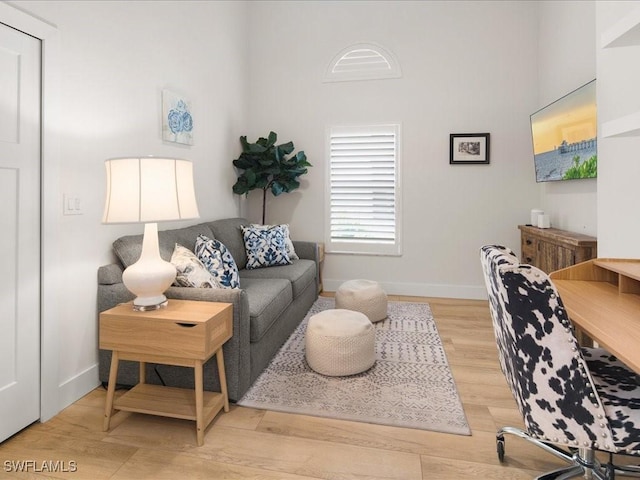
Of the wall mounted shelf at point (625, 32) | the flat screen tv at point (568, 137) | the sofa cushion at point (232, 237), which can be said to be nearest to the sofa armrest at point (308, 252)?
the sofa cushion at point (232, 237)

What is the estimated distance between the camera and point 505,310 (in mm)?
1247

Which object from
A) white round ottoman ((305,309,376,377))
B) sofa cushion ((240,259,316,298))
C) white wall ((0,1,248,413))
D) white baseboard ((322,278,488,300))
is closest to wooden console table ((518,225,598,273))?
white baseboard ((322,278,488,300))

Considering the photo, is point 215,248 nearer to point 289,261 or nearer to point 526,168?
point 289,261

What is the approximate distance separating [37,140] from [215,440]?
177 centimetres

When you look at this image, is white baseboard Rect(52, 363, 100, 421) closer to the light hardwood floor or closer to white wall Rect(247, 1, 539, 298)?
the light hardwood floor

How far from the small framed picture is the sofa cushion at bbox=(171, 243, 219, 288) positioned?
315cm

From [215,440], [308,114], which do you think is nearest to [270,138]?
[308,114]

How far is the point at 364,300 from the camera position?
3.42 m

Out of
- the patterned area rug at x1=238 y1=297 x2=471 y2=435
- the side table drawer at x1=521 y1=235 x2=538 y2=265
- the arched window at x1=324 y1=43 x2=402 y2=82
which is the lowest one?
the patterned area rug at x1=238 y1=297 x2=471 y2=435

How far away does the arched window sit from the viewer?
442 centimetres

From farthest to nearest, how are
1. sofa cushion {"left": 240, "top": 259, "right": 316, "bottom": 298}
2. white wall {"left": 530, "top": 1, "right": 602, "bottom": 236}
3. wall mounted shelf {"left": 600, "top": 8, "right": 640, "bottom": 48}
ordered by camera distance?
sofa cushion {"left": 240, "top": 259, "right": 316, "bottom": 298} → white wall {"left": 530, "top": 1, "right": 602, "bottom": 236} → wall mounted shelf {"left": 600, "top": 8, "right": 640, "bottom": 48}

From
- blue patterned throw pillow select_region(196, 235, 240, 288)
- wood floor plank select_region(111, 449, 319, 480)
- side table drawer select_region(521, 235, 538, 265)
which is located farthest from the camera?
side table drawer select_region(521, 235, 538, 265)

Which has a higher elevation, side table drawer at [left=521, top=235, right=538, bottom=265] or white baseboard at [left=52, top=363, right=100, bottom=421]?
side table drawer at [left=521, top=235, right=538, bottom=265]

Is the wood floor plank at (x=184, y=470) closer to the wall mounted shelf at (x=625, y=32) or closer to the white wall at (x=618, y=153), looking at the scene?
the white wall at (x=618, y=153)
